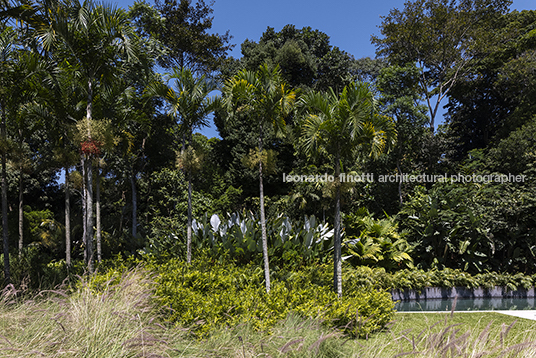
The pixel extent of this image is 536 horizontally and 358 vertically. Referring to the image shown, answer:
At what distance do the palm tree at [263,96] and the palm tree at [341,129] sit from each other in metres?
0.81

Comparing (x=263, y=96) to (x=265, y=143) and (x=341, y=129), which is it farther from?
(x=265, y=143)

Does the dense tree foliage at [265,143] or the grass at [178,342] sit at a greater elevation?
the dense tree foliage at [265,143]

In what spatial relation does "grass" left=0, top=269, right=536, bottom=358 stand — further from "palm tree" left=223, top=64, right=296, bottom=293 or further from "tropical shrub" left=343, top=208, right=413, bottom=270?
"tropical shrub" left=343, top=208, right=413, bottom=270

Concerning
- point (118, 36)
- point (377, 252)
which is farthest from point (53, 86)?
point (377, 252)

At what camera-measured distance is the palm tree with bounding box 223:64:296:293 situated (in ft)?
24.2

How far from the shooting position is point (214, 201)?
661 inches

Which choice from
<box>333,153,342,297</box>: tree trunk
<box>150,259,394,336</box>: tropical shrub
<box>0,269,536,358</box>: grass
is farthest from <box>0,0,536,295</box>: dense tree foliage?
<box>0,269,536,358</box>: grass

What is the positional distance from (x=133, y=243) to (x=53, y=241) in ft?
15.5

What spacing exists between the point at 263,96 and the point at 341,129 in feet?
6.91

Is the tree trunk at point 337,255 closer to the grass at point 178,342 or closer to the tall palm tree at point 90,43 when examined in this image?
the grass at point 178,342

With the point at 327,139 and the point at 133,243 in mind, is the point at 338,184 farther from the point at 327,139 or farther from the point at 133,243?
the point at 133,243

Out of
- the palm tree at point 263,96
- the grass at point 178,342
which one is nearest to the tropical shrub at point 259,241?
the palm tree at point 263,96

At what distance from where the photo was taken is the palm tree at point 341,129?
6098 mm

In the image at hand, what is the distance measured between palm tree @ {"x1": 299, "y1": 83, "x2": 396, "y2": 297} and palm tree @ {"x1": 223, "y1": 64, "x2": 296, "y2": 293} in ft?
2.67
